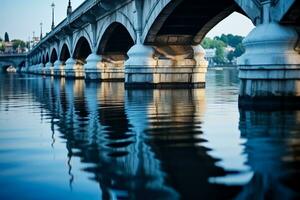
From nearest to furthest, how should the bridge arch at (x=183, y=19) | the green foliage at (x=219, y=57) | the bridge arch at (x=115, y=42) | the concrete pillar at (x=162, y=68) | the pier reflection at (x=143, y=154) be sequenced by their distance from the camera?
the pier reflection at (x=143, y=154), the bridge arch at (x=183, y=19), the concrete pillar at (x=162, y=68), the bridge arch at (x=115, y=42), the green foliage at (x=219, y=57)

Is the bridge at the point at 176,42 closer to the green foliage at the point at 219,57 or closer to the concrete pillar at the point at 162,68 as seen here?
the concrete pillar at the point at 162,68

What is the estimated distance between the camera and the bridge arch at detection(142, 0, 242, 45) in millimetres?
22969

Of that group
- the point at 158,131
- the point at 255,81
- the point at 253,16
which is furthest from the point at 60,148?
the point at 253,16

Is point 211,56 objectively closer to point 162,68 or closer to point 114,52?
point 114,52

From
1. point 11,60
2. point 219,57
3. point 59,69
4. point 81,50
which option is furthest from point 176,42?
point 219,57

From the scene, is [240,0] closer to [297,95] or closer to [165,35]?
[297,95]

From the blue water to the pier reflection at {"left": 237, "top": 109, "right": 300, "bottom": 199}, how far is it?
0.04ft

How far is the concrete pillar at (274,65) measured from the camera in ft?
43.9

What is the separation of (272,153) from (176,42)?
21351 mm

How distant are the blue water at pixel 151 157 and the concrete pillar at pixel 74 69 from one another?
4287cm

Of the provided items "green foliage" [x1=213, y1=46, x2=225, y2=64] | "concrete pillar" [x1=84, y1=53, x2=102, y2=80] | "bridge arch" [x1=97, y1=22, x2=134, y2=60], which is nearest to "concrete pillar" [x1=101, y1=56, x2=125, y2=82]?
"concrete pillar" [x1=84, y1=53, x2=102, y2=80]

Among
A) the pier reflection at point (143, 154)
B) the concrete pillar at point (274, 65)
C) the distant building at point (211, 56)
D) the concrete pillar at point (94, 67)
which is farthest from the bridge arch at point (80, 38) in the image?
the distant building at point (211, 56)

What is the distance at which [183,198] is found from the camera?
470 centimetres

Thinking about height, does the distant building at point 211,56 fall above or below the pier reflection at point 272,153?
above
